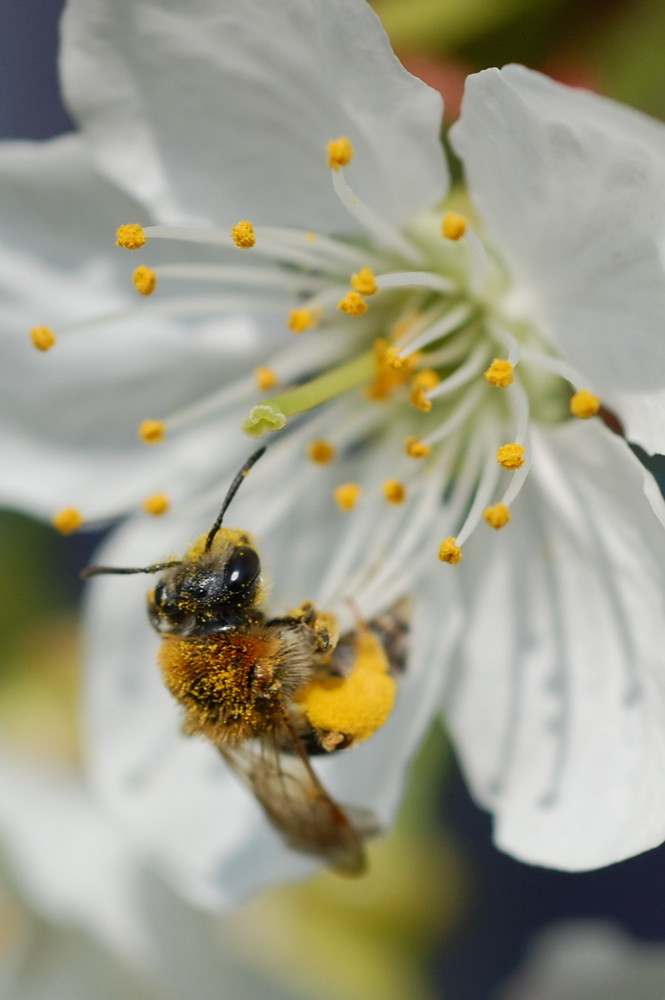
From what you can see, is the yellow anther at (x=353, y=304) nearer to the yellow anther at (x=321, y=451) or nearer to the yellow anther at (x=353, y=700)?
the yellow anther at (x=321, y=451)

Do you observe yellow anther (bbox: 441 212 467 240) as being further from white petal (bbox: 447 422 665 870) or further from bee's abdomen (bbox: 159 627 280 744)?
bee's abdomen (bbox: 159 627 280 744)

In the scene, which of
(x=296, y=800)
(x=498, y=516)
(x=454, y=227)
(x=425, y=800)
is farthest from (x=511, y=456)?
(x=425, y=800)

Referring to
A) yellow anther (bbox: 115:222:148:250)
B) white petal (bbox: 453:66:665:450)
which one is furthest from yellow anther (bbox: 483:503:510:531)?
yellow anther (bbox: 115:222:148:250)

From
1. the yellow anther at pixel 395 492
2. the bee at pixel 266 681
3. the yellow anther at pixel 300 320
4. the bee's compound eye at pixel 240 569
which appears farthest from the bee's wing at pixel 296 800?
the yellow anther at pixel 300 320

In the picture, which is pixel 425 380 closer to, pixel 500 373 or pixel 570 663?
pixel 500 373

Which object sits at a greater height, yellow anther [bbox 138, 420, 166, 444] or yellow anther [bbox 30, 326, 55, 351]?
yellow anther [bbox 30, 326, 55, 351]

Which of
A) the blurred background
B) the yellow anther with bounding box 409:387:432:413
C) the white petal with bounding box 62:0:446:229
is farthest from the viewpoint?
the blurred background
